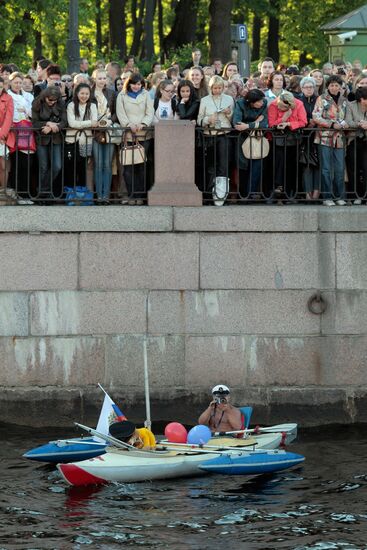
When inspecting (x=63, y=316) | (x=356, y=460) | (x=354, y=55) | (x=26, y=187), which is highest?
(x=354, y=55)

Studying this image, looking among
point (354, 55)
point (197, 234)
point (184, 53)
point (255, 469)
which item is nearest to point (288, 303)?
point (197, 234)

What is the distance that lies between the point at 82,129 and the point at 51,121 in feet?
1.29

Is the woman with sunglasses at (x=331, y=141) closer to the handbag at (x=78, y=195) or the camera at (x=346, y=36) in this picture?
the handbag at (x=78, y=195)

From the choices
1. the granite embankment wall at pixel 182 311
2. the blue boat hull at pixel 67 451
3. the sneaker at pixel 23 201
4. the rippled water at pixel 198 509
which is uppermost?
the sneaker at pixel 23 201

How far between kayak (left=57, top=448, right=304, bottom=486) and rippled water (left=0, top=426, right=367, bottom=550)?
97 millimetres

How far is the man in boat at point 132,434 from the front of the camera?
15688 millimetres

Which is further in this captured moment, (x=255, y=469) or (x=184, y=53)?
(x=184, y=53)

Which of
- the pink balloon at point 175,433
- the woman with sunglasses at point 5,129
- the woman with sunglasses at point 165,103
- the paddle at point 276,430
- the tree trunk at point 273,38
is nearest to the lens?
the pink balloon at point 175,433

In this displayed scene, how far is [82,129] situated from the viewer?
17.1 m

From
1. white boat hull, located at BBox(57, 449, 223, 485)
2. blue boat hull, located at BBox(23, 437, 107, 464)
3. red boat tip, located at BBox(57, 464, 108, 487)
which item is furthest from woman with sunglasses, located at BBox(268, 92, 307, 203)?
red boat tip, located at BBox(57, 464, 108, 487)

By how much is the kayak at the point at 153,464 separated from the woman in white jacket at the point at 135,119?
3.09m

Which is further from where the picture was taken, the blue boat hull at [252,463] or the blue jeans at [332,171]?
the blue jeans at [332,171]

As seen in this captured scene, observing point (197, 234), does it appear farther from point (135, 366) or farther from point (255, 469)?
point (255, 469)

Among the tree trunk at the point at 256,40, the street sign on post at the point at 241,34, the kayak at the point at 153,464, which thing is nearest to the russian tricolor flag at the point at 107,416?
the kayak at the point at 153,464
